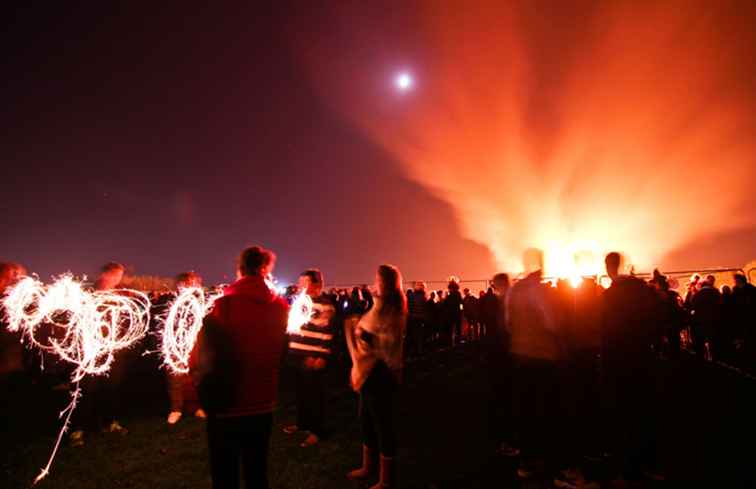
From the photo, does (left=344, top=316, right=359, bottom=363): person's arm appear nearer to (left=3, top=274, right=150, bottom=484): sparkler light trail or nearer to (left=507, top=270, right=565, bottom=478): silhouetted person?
(left=507, top=270, right=565, bottom=478): silhouetted person

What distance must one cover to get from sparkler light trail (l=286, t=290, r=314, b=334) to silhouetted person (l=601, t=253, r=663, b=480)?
3.81 metres

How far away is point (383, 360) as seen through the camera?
13.5ft

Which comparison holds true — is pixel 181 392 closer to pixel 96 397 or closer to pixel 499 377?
pixel 96 397

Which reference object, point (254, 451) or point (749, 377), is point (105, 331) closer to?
point (254, 451)

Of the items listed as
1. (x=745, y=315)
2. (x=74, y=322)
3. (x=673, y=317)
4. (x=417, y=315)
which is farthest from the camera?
(x=417, y=315)

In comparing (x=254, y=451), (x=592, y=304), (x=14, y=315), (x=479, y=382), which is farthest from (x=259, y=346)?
(x=479, y=382)

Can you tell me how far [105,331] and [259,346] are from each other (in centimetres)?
437

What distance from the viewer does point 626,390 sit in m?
4.45

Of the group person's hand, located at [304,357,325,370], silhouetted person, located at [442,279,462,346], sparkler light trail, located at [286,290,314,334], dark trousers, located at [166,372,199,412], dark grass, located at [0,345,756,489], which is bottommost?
dark grass, located at [0,345,756,489]

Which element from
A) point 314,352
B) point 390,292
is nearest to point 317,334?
point 314,352

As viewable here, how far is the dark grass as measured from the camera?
4.79 m

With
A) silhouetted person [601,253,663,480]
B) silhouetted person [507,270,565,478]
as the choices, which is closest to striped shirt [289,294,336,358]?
silhouetted person [507,270,565,478]

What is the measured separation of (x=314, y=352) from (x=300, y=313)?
76 centimetres

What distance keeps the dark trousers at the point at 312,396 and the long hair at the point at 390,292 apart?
93.6 inches
